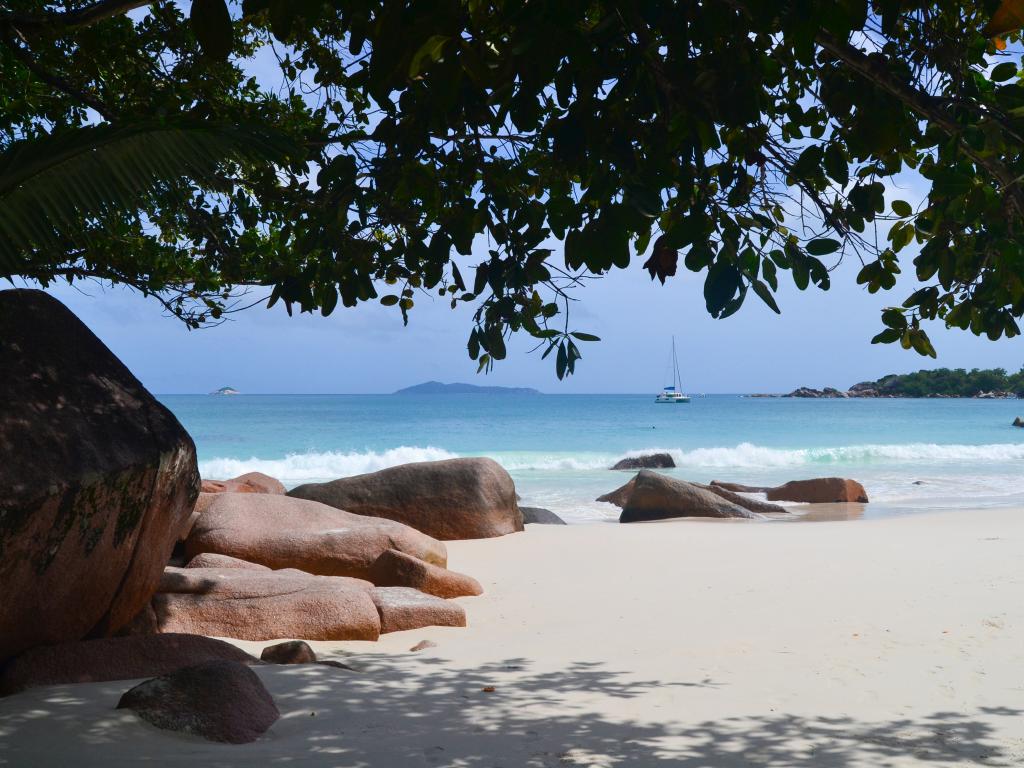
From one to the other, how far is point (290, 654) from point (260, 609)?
97 centimetres

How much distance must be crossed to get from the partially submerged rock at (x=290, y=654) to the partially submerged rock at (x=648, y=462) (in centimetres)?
2393

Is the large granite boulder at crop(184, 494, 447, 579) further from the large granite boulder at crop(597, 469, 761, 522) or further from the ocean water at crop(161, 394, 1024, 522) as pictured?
the ocean water at crop(161, 394, 1024, 522)

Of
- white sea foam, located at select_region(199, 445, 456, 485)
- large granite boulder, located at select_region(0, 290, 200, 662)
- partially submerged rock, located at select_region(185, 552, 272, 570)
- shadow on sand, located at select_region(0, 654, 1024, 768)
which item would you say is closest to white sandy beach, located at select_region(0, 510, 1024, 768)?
shadow on sand, located at select_region(0, 654, 1024, 768)

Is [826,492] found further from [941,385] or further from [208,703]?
[941,385]

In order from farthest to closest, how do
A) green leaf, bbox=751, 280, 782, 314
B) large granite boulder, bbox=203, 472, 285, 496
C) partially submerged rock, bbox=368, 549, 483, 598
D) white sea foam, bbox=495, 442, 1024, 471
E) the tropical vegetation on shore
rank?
the tropical vegetation on shore
white sea foam, bbox=495, 442, 1024, 471
large granite boulder, bbox=203, 472, 285, 496
partially submerged rock, bbox=368, 549, 483, 598
green leaf, bbox=751, 280, 782, 314

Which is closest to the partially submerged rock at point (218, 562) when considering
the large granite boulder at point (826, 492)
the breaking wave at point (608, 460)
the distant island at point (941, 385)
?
the large granite boulder at point (826, 492)

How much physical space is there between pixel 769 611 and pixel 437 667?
2.88m

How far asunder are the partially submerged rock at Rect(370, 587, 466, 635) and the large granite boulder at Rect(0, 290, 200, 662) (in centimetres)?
169

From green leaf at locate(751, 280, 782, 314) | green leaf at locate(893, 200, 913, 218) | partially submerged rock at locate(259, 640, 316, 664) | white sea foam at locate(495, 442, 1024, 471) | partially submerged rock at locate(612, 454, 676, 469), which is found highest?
green leaf at locate(893, 200, 913, 218)

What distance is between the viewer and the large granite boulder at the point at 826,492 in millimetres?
17953

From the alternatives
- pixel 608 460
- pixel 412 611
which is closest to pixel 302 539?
pixel 412 611

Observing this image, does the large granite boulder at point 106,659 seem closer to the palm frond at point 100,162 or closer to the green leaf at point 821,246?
the palm frond at point 100,162

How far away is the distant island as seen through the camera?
81.9 m

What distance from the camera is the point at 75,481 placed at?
434 centimetres
